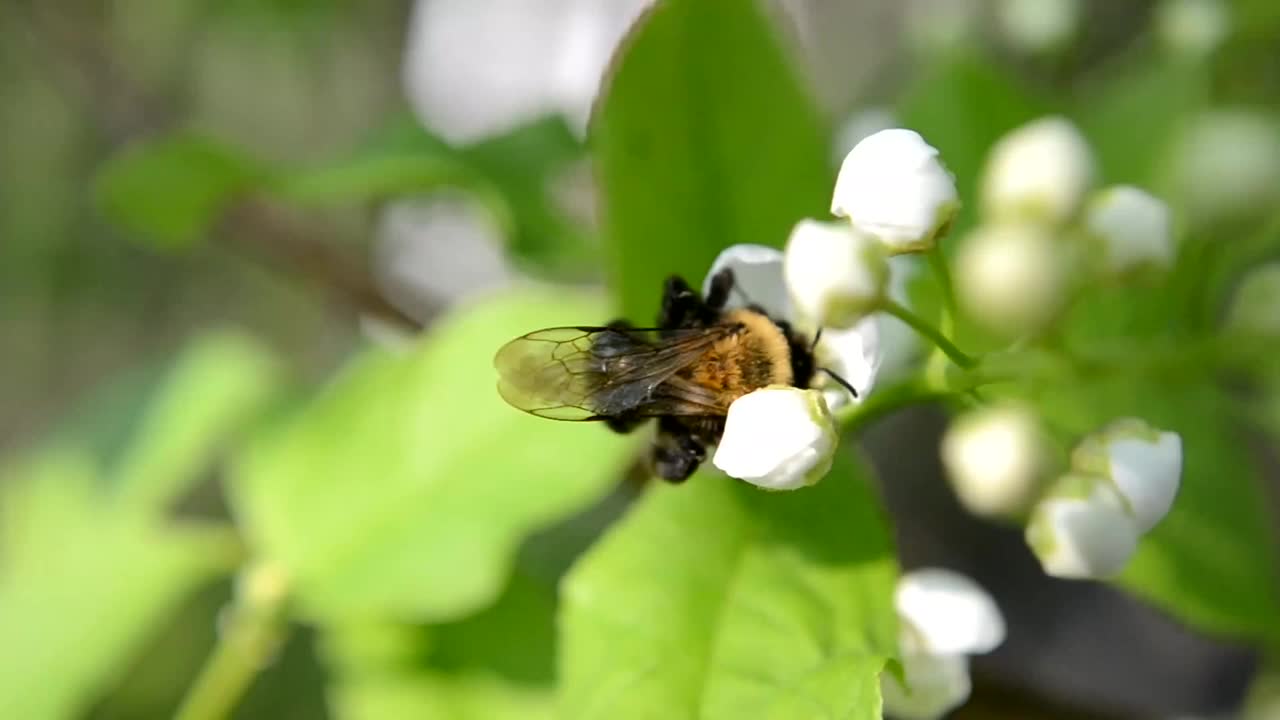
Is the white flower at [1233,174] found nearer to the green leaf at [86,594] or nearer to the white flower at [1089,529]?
the white flower at [1089,529]

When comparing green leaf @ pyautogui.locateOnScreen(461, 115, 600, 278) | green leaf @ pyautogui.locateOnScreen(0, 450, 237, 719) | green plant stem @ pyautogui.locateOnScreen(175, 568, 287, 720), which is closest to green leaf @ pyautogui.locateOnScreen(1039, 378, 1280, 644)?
green leaf @ pyautogui.locateOnScreen(461, 115, 600, 278)

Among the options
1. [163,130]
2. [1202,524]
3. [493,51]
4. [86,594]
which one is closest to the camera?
[1202,524]

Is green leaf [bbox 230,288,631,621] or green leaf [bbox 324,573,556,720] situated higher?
green leaf [bbox 230,288,631,621]

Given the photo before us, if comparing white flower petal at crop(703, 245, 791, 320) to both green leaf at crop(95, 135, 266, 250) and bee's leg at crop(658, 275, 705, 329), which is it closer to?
bee's leg at crop(658, 275, 705, 329)

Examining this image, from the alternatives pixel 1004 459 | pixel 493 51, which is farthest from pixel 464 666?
pixel 493 51

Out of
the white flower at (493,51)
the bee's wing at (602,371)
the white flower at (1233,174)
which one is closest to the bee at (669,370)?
the bee's wing at (602,371)

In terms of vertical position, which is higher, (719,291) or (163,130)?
(719,291)

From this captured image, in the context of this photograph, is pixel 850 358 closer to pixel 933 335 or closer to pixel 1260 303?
pixel 933 335
